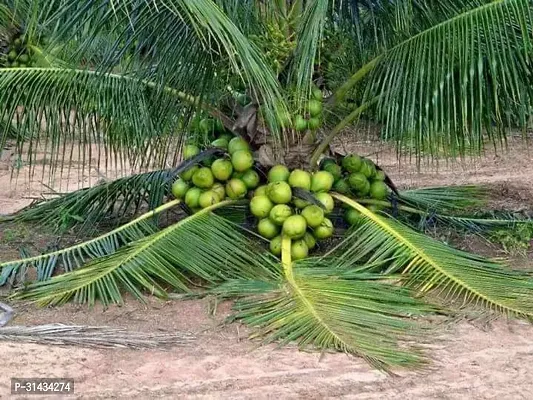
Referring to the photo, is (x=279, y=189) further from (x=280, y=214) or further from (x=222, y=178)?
(x=222, y=178)

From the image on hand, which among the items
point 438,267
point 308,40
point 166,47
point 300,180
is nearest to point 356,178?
point 300,180

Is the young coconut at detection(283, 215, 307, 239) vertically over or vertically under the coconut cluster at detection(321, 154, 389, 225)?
under

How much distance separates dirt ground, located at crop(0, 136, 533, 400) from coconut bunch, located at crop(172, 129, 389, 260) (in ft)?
1.86

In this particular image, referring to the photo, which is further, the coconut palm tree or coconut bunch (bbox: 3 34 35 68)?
coconut bunch (bbox: 3 34 35 68)

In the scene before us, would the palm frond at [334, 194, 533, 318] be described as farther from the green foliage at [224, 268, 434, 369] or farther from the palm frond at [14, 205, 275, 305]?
the palm frond at [14, 205, 275, 305]

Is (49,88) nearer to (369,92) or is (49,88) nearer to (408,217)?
(369,92)

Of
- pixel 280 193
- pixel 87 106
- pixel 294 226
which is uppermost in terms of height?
pixel 87 106

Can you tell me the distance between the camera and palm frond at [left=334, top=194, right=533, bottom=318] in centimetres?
348

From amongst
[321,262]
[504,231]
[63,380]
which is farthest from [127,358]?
[504,231]

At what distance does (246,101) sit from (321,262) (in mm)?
991

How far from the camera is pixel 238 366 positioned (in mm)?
3055

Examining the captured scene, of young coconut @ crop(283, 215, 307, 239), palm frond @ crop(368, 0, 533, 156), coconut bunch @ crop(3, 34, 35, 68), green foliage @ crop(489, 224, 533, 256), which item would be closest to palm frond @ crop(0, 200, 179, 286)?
young coconut @ crop(283, 215, 307, 239)

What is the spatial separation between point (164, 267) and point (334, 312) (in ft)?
2.82

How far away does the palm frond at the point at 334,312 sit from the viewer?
3082 mm
